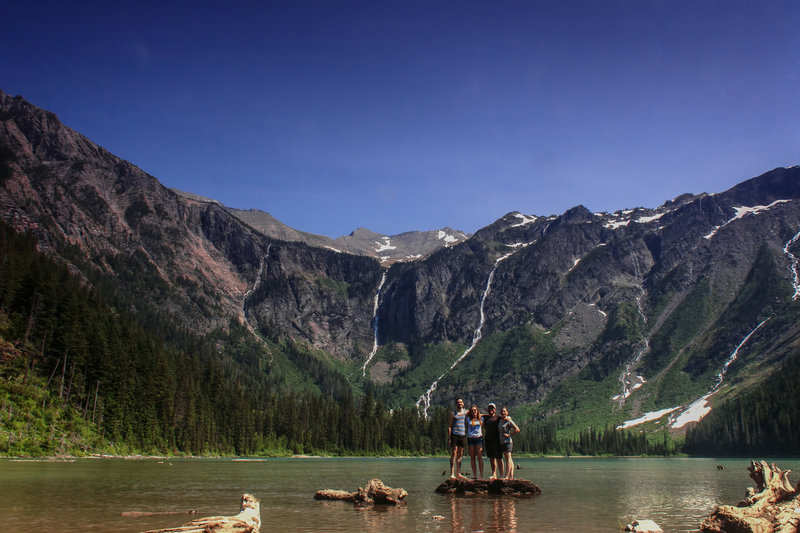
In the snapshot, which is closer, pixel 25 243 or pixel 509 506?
pixel 509 506

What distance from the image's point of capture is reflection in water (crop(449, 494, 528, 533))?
58.2 feet

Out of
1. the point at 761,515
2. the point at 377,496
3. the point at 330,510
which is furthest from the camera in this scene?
the point at 377,496

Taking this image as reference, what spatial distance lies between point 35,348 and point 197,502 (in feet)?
227

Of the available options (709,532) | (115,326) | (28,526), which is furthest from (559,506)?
(115,326)

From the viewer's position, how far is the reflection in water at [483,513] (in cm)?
1775

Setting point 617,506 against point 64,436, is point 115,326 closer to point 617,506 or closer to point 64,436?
point 64,436

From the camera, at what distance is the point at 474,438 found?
29.9m

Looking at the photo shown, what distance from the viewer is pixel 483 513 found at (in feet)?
70.1

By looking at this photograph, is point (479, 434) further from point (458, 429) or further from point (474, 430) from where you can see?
point (458, 429)

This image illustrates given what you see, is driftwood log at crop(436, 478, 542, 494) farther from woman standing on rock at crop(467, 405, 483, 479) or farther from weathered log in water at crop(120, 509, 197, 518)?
weathered log in water at crop(120, 509, 197, 518)

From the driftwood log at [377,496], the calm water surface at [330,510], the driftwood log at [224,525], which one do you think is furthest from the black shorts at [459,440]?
the driftwood log at [224,525]

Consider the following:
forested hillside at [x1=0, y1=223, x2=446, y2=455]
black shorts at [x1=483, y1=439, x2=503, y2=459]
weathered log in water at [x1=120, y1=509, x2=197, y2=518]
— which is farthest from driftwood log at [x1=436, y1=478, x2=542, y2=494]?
forested hillside at [x1=0, y1=223, x2=446, y2=455]

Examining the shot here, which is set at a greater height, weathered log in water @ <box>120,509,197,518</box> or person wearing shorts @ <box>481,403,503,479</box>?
person wearing shorts @ <box>481,403,503,479</box>

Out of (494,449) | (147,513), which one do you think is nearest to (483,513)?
(494,449)
